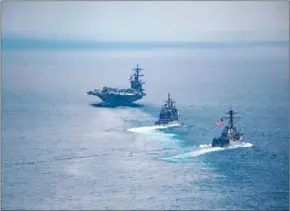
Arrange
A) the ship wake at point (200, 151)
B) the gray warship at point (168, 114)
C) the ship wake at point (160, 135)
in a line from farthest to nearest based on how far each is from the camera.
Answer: the gray warship at point (168, 114), the ship wake at point (160, 135), the ship wake at point (200, 151)

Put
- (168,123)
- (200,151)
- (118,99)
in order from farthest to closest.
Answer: (118,99), (168,123), (200,151)

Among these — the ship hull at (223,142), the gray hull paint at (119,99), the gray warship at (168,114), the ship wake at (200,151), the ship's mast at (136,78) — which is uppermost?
the ship's mast at (136,78)

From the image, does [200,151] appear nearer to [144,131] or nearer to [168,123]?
[168,123]

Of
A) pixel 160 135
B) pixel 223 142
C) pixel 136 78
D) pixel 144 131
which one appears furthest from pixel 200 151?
pixel 136 78

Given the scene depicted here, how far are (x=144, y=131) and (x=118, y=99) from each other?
1.80 feet

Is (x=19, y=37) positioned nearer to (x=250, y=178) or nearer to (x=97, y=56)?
(x=97, y=56)

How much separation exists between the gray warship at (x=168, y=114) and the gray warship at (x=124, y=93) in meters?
0.32

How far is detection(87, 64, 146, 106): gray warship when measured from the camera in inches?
286

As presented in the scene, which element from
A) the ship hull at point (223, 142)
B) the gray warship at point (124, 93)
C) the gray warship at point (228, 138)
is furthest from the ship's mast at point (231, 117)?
the gray warship at point (124, 93)

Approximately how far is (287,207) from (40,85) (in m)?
3.23

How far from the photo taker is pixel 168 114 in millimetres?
7277

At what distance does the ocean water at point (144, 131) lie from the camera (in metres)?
6.66

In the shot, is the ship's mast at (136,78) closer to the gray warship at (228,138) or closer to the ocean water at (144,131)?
the ocean water at (144,131)

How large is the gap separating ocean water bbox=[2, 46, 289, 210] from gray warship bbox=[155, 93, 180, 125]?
0.09m
